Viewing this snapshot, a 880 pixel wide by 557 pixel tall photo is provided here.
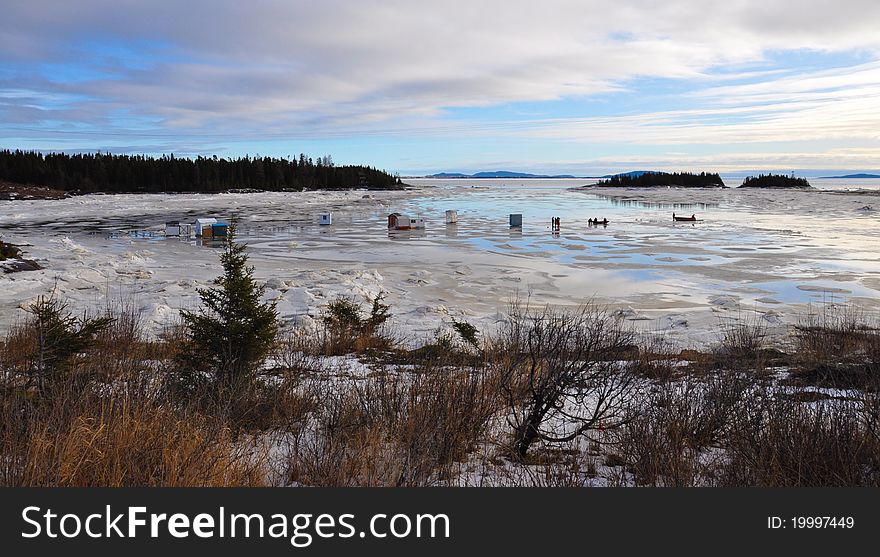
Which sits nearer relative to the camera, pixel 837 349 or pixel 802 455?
pixel 802 455

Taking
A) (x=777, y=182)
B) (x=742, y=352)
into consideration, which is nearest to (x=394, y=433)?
(x=742, y=352)

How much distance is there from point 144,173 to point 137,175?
1.35 metres

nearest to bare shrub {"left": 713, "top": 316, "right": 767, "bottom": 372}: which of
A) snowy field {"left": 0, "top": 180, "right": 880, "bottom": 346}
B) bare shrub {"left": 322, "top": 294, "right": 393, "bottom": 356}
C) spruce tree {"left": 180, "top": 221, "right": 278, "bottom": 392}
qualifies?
snowy field {"left": 0, "top": 180, "right": 880, "bottom": 346}

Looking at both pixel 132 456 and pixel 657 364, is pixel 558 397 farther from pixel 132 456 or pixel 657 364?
pixel 132 456

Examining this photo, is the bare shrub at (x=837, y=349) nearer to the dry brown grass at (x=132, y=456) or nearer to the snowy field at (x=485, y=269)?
the snowy field at (x=485, y=269)

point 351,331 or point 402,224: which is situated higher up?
point 402,224

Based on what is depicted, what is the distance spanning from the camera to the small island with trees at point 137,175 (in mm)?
79938

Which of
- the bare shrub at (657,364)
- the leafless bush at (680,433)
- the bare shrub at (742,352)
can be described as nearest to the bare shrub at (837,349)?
the bare shrub at (742,352)

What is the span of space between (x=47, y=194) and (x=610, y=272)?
2613 inches

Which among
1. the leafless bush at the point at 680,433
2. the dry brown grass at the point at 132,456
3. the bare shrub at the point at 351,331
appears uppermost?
the dry brown grass at the point at 132,456

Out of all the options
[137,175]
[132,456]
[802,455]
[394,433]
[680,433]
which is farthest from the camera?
[137,175]

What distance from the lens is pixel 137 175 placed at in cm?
8719

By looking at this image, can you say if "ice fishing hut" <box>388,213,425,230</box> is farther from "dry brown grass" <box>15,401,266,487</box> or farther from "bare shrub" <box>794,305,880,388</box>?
"dry brown grass" <box>15,401,266,487</box>

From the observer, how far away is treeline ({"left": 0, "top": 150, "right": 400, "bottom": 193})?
267 ft
